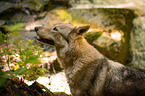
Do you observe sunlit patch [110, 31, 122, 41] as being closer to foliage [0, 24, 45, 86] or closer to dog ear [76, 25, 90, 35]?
dog ear [76, 25, 90, 35]

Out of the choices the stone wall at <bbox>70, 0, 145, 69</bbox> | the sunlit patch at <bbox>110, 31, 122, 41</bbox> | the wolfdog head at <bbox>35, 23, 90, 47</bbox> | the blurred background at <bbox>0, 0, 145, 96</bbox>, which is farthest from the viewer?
the stone wall at <bbox>70, 0, 145, 69</bbox>

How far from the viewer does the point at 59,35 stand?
2650 millimetres

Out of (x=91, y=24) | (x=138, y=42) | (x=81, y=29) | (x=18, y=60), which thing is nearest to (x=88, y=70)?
(x=81, y=29)

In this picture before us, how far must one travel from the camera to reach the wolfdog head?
2561 mm

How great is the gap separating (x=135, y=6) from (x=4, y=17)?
7.53 metres

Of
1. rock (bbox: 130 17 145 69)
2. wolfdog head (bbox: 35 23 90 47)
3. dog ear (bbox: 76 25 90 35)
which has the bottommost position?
rock (bbox: 130 17 145 69)

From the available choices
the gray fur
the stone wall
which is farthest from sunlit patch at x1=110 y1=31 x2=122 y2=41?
the gray fur

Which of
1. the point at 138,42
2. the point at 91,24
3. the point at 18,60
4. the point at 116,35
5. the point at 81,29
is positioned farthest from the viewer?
the point at 138,42

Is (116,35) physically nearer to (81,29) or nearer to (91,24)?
(91,24)

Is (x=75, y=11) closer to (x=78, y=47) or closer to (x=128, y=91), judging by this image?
(x=78, y=47)

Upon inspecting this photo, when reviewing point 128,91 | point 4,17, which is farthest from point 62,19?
point 128,91

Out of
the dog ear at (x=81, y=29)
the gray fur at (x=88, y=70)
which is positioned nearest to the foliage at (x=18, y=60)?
the gray fur at (x=88, y=70)

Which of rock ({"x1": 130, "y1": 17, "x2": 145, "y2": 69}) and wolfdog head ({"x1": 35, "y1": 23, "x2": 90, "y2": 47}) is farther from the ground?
wolfdog head ({"x1": 35, "y1": 23, "x2": 90, "y2": 47})

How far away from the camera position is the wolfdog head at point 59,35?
256 centimetres
